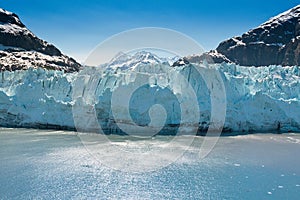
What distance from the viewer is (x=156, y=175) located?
6.09 m

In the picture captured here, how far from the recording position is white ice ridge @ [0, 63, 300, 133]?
10461 millimetres

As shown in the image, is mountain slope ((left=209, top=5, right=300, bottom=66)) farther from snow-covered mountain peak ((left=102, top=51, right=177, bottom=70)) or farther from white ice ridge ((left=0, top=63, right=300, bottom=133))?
white ice ridge ((left=0, top=63, right=300, bottom=133))

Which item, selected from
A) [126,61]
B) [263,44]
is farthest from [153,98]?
[263,44]

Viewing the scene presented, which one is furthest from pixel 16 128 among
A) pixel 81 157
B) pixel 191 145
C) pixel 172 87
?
pixel 191 145

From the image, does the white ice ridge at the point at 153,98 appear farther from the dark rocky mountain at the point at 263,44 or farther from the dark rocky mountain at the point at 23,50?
the dark rocky mountain at the point at 263,44

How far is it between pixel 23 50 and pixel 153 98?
115 ft

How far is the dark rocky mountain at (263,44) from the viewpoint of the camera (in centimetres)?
4050

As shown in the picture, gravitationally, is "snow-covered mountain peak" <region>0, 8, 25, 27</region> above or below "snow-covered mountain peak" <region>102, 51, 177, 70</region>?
above

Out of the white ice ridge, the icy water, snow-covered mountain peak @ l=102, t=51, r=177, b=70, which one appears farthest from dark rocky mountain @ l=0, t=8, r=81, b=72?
the icy water

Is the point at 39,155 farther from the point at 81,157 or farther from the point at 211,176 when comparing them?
the point at 211,176

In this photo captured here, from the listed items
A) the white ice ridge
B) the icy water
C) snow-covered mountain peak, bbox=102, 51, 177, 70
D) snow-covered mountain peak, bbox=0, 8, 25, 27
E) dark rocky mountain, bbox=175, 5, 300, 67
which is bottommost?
the icy water

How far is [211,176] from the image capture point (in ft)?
19.7

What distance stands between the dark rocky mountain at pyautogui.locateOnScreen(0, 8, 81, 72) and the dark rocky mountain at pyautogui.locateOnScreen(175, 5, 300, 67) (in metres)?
18.4

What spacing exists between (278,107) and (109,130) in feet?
19.7
